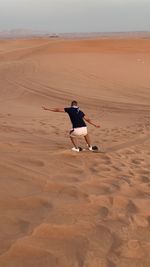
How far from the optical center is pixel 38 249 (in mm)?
3941

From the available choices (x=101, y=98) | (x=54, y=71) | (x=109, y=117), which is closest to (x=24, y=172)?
(x=109, y=117)

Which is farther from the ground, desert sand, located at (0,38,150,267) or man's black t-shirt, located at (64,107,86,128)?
man's black t-shirt, located at (64,107,86,128)

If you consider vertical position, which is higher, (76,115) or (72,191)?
(76,115)

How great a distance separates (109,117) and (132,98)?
12.3ft

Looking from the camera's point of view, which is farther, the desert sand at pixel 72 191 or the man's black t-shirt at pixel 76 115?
the man's black t-shirt at pixel 76 115

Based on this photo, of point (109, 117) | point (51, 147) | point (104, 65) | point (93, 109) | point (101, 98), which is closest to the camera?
point (51, 147)

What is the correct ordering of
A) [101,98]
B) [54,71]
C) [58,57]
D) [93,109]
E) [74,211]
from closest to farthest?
[74,211], [93,109], [101,98], [54,71], [58,57]

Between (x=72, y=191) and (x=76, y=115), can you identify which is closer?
(x=72, y=191)

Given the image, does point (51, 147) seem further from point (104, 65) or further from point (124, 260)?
point (104, 65)

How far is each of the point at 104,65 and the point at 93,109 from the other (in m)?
9.54

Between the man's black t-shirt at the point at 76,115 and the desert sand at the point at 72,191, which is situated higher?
the man's black t-shirt at the point at 76,115

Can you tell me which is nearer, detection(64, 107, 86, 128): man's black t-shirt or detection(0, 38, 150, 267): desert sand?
detection(0, 38, 150, 267): desert sand

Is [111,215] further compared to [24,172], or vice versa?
[24,172]

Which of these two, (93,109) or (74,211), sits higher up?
(74,211)
